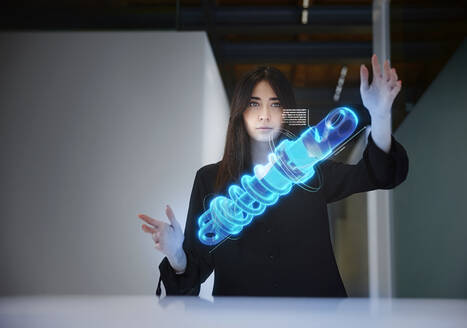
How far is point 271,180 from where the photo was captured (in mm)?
2842

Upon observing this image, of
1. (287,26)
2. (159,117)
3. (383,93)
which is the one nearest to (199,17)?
(287,26)

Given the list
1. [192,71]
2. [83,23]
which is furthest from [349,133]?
[83,23]

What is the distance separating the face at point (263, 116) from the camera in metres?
2.86

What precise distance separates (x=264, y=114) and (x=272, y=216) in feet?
2.02

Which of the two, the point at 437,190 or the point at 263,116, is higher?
the point at 263,116

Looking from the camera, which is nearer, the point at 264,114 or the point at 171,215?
the point at 171,215

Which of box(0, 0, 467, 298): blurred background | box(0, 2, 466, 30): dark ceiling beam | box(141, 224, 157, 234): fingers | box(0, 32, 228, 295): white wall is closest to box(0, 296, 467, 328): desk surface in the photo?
box(141, 224, 157, 234): fingers

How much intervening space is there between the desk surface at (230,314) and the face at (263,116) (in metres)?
1.60

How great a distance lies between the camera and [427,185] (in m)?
3.26

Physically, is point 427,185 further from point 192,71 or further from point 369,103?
point 192,71

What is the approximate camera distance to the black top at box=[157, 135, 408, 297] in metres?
2.69

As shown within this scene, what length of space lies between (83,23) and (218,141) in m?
1.59

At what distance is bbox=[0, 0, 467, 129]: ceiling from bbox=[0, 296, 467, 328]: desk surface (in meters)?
2.15

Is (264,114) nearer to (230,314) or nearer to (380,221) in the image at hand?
(380,221)
